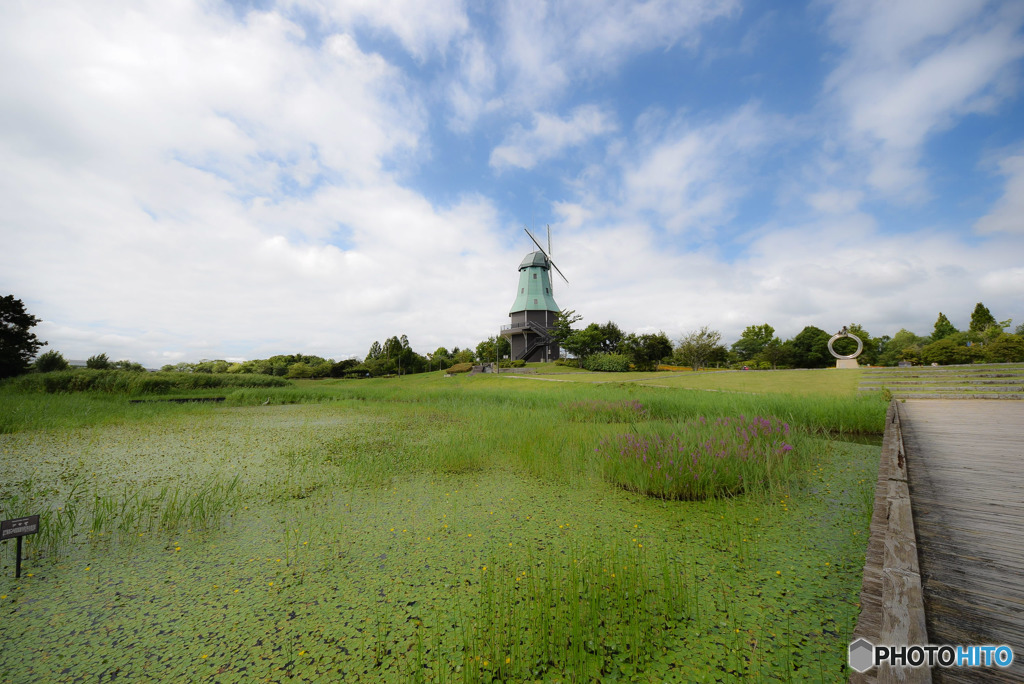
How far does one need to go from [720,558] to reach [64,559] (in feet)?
15.8

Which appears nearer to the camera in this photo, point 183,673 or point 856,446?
point 183,673

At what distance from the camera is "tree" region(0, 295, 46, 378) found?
10883mm

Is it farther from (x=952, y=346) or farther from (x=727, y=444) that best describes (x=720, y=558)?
(x=952, y=346)

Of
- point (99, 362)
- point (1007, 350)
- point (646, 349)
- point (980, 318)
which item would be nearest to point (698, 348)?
point (646, 349)

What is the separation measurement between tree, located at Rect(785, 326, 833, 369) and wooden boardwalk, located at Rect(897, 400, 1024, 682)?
3339 centimetres

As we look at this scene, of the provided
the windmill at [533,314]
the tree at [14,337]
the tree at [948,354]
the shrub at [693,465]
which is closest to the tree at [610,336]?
the windmill at [533,314]

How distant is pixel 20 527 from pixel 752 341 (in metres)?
49.7

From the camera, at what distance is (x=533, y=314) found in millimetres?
38125

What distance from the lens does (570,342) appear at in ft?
115

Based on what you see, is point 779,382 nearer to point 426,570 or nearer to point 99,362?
point 426,570

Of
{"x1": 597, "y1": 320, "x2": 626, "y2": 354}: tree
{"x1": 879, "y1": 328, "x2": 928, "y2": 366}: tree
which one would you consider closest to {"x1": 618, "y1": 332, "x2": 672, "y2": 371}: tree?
{"x1": 597, "y1": 320, "x2": 626, "y2": 354}: tree

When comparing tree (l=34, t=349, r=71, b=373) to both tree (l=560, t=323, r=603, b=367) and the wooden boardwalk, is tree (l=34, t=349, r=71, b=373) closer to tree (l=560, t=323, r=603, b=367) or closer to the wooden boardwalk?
the wooden boardwalk

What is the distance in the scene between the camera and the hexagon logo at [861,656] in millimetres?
1178

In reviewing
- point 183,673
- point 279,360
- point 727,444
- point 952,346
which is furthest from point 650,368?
point 279,360
